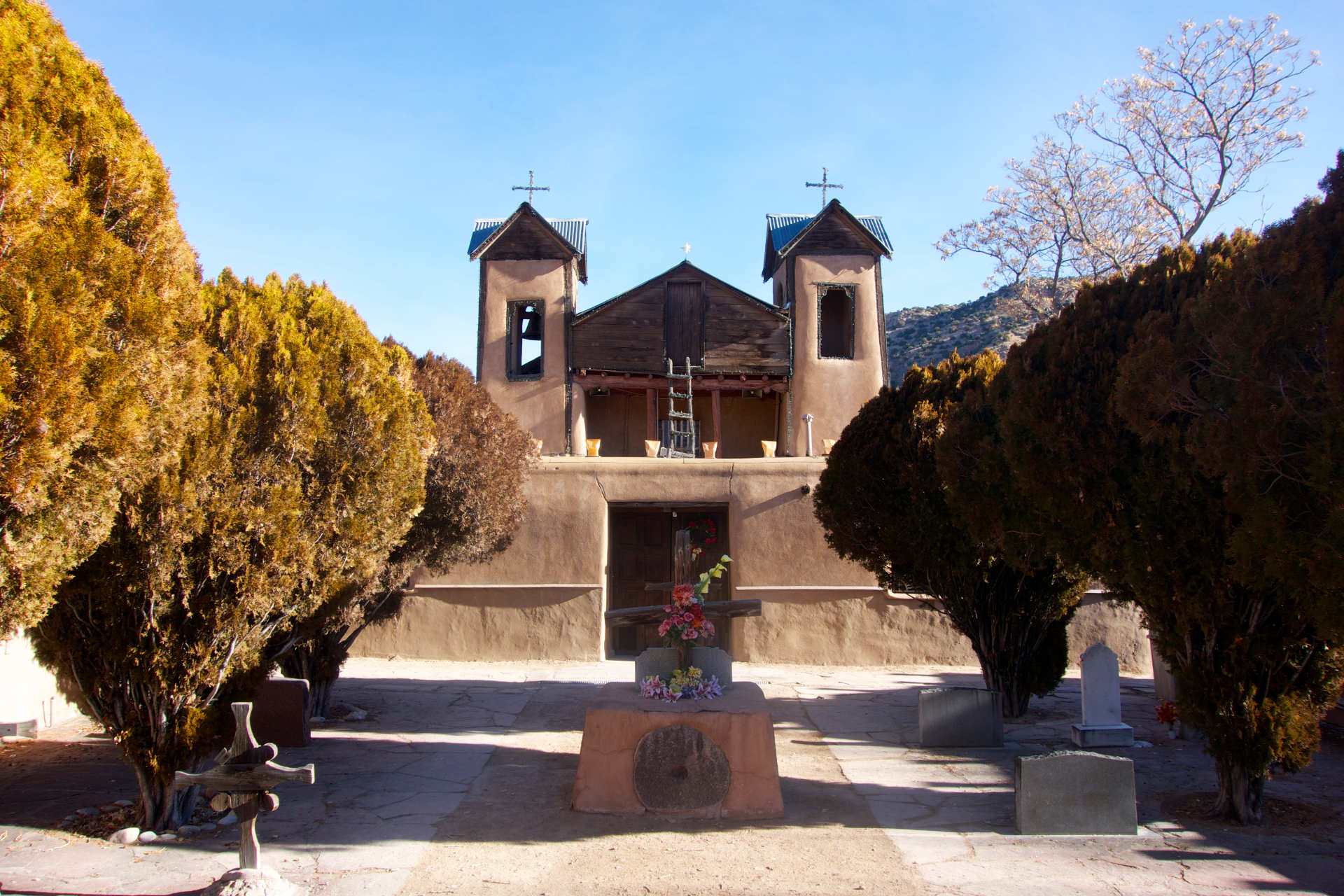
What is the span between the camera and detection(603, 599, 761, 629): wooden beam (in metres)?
8.48

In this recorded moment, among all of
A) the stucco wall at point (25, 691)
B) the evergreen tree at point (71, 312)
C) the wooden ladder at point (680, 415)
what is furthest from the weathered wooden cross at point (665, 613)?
the wooden ladder at point (680, 415)

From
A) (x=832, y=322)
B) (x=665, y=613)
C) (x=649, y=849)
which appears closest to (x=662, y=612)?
(x=665, y=613)

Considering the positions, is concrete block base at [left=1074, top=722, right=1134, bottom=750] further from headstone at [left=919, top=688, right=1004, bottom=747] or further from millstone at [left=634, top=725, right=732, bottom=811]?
millstone at [left=634, top=725, right=732, bottom=811]

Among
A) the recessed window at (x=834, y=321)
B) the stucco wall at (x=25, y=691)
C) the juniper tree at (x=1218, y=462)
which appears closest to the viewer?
the juniper tree at (x=1218, y=462)

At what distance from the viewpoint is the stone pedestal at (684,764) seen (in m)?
6.62

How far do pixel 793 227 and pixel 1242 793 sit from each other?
2066 centimetres

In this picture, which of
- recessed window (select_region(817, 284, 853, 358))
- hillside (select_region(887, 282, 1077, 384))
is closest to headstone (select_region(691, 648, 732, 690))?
recessed window (select_region(817, 284, 853, 358))

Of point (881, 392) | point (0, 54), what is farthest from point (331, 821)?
point (881, 392)

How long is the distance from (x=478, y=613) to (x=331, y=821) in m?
8.42

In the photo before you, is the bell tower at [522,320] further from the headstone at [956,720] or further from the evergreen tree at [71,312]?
the evergreen tree at [71,312]

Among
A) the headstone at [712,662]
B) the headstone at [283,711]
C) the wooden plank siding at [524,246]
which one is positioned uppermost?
the wooden plank siding at [524,246]

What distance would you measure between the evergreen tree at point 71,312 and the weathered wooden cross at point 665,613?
4.27m

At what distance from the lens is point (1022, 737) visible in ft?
32.4

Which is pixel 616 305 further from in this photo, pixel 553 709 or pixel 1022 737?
pixel 1022 737
